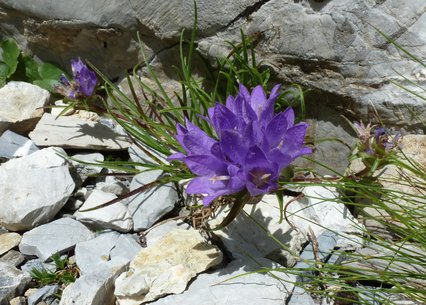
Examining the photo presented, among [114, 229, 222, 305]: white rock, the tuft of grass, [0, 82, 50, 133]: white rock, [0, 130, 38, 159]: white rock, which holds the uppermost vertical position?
[0, 82, 50, 133]: white rock

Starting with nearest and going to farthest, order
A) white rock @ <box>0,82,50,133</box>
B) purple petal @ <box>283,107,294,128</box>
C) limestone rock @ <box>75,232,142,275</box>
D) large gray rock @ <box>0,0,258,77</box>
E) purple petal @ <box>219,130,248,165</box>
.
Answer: purple petal @ <box>219,130,248,165</box> < purple petal @ <box>283,107,294,128</box> < limestone rock @ <box>75,232,142,275</box> < large gray rock @ <box>0,0,258,77</box> < white rock @ <box>0,82,50,133</box>

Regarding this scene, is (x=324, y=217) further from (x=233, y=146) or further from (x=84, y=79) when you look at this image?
(x=84, y=79)

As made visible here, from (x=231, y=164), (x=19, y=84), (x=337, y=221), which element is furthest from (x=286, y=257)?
(x=19, y=84)

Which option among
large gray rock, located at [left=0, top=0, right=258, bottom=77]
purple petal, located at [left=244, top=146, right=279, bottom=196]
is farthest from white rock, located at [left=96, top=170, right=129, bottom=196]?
purple petal, located at [left=244, top=146, right=279, bottom=196]

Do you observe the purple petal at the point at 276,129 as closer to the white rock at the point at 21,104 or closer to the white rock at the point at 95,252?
the white rock at the point at 95,252

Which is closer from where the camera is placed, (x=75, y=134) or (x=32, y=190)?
(x=32, y=190)

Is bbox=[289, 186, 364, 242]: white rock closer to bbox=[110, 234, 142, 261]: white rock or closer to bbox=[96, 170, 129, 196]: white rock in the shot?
bbox=[110, 234, 142, 261]: white rock

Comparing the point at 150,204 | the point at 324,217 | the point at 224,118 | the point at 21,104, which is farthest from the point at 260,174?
the point at 21,104
